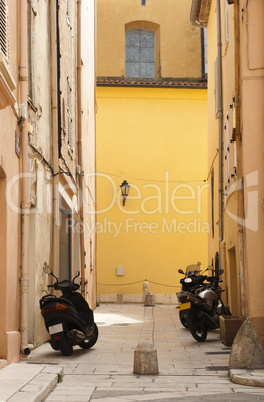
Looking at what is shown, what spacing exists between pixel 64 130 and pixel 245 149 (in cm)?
496

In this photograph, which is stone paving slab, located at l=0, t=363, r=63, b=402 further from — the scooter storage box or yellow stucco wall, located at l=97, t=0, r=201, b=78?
yellow stucco wall, located at l=97, t=0, r=201, b=78

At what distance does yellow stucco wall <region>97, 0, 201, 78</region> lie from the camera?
89.8ft

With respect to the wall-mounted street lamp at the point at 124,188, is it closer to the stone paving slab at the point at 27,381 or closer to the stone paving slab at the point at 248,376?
the stone paving slab at the point at 27,381

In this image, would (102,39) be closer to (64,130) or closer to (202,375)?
→ (64,130)

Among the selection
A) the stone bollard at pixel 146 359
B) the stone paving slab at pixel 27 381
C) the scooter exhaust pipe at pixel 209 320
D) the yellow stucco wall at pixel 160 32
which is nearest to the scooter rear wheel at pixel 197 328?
the scooter exhaust pipe at pixel 209 320

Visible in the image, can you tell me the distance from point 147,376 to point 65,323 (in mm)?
2010

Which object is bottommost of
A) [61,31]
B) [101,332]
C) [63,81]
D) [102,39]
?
[101,332]

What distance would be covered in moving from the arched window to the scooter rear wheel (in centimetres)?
1739

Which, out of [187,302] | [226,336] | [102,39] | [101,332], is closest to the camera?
[226,336]

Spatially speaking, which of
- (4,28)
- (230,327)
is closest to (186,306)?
(230,327)

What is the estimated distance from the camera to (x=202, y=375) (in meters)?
8.53

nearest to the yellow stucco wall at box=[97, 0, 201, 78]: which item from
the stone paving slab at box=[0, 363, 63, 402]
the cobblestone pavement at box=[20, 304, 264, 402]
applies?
the cobblestone pavement at box=[20, 304, 264, 402]

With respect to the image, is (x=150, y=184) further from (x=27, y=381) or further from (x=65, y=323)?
(x=27, y=381)

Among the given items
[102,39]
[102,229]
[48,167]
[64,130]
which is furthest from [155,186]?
[48,167]
